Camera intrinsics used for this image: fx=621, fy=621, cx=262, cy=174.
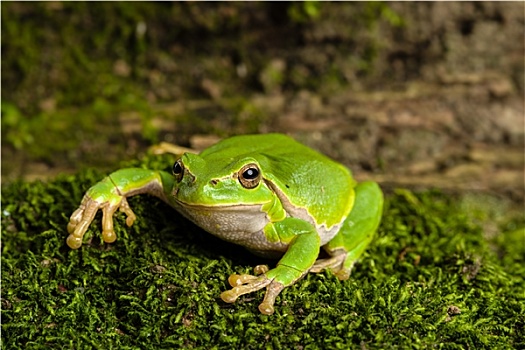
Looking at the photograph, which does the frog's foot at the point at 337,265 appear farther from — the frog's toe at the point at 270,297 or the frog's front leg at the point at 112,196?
the frog's front leg at the point at 112,196

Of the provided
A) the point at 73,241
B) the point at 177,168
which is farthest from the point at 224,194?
the point at 73,241

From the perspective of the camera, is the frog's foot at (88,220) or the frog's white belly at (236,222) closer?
the frog's white belly at (236,222)

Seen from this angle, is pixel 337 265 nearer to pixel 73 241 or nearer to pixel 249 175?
pixel 249 175

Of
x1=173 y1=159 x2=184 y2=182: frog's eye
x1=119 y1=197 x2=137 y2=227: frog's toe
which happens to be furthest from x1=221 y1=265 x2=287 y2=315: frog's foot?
x1=119 y1=197 x2=137 y2=227: frog's toe

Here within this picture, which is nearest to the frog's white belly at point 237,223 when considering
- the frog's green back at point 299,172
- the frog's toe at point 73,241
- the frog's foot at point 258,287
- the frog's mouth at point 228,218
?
the frog's mouth at point 228,218

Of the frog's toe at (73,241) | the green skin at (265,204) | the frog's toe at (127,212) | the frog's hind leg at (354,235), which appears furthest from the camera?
the frog's hind leg at (354,235)

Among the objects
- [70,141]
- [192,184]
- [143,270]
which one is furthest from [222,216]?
[70,141]

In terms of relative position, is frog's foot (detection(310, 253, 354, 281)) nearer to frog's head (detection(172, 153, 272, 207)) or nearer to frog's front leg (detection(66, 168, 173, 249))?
frog's head (detection(172, 153, 272, 207))
